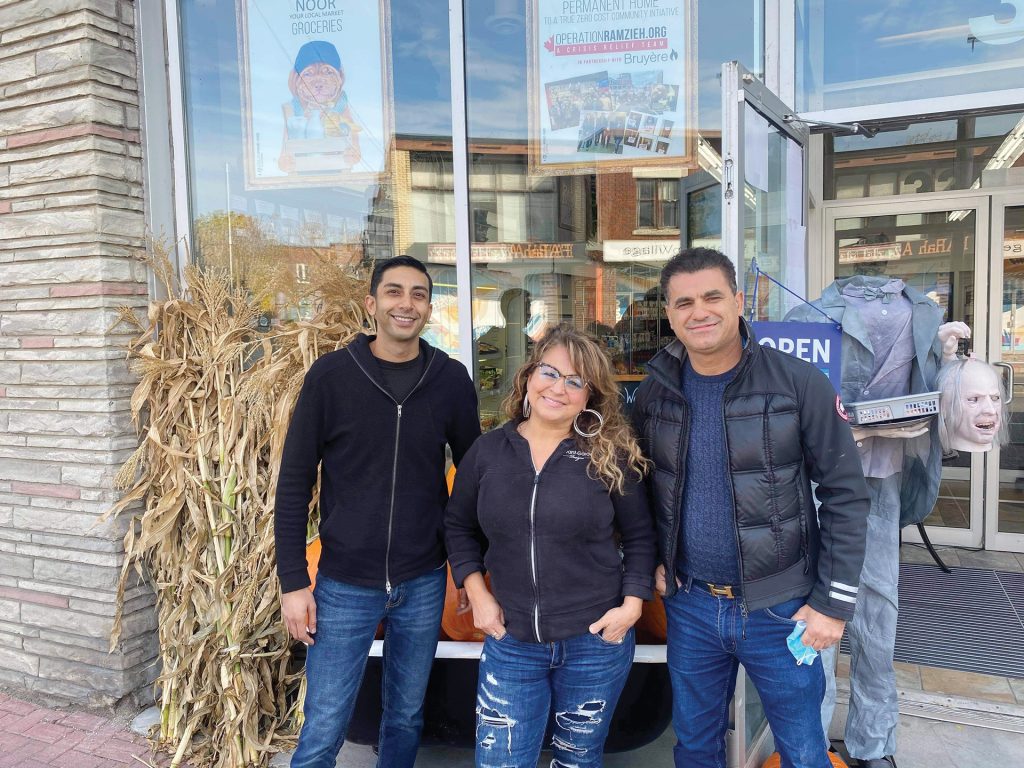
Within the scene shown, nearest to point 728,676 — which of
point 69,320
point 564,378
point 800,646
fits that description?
point 800,646

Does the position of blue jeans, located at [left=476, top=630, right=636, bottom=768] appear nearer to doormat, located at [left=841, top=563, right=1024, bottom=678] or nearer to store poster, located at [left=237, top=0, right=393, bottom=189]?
doormat, located at [left=841, top=563, right=1024, bottom=678]

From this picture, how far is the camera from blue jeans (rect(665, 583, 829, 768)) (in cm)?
202

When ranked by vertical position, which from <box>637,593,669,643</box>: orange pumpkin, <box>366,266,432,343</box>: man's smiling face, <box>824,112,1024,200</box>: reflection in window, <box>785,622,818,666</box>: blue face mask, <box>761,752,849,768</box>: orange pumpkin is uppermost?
<box>824,112,1024,200</box>: reflection in window

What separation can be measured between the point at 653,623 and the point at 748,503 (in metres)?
1.09

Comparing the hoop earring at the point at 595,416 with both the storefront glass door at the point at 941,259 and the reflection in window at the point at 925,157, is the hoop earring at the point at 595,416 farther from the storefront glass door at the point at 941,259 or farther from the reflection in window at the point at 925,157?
the reflection in window at the point at 925,157

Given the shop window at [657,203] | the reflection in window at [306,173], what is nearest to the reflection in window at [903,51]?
the shop window at [657,203]

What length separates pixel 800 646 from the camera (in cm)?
198

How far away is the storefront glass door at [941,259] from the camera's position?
16.9 ft

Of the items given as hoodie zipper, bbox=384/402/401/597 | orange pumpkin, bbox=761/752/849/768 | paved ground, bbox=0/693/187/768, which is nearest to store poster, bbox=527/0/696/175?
hoodie zipper, bbox=384/402/401/597

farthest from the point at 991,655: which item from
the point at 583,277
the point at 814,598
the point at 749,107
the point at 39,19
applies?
the point at 39,19

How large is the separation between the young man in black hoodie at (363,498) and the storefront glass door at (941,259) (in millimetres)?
3896

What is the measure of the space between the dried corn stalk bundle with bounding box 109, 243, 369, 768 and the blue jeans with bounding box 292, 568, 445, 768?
88cm

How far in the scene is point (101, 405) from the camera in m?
3.35

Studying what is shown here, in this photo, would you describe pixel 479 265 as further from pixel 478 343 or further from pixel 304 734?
pixel 304 734
